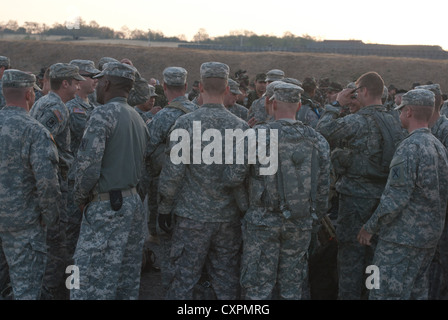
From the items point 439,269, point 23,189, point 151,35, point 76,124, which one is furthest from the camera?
point 151,35

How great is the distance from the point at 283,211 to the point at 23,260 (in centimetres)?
243

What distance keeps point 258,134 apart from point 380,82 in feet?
5.92

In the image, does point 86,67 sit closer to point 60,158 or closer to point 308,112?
point 60,158

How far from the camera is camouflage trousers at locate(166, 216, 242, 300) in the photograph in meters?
4.53

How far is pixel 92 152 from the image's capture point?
4164mm

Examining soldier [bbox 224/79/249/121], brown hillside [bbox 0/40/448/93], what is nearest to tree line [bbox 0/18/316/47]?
brown hillside [bbox 0/40/448/93]

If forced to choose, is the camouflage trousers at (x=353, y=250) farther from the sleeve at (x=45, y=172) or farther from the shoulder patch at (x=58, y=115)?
the shoulder patch at (x=58, y=115)

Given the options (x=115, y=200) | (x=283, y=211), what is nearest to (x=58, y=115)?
(x=115, y=200)

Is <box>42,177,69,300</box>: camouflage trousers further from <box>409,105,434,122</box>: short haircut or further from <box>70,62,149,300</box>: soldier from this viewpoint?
<box>409,105,434,122</box>: short haircut

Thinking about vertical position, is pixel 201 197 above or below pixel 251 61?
above

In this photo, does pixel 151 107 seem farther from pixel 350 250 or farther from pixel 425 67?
pixel 425 67

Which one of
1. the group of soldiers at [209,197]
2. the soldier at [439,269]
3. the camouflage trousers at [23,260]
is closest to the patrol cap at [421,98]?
the group of soldiers at [209,197]

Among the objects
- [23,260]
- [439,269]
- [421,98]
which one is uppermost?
[421,98]

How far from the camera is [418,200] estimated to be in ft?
14.4
